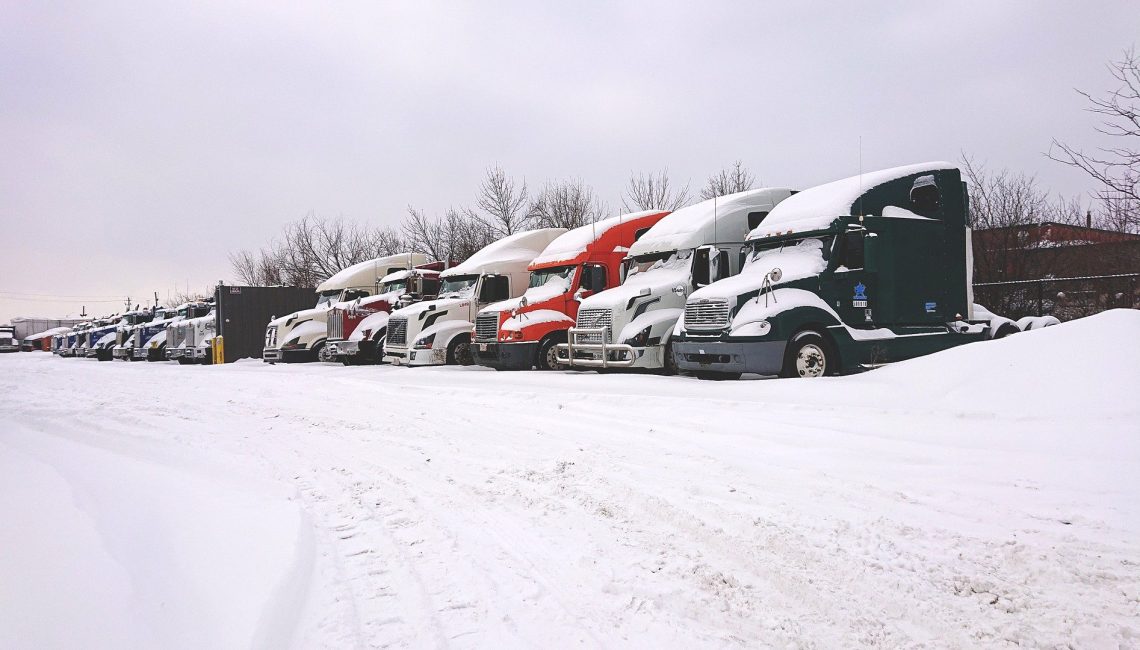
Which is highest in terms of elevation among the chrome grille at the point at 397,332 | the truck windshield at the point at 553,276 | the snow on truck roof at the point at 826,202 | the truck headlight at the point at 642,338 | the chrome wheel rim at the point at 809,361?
Result: the snow on truck roof at the point at 826,202

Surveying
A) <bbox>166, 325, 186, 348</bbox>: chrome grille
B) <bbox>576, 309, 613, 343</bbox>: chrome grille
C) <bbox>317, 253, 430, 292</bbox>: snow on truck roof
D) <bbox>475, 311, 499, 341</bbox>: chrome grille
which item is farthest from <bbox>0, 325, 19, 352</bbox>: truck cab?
<bbox>576, 309, 613, 343</bbox>: chrome grille

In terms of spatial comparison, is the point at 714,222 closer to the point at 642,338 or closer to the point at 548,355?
the point at 642,338

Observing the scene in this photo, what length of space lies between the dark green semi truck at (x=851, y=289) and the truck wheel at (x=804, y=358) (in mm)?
16

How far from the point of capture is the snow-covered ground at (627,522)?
2625 millimetres

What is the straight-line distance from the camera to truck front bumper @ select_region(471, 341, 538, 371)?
563 inches

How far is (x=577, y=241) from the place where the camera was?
15.1 meters

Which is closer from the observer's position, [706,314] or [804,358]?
[804,358]

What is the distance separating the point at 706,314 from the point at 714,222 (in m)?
2.85

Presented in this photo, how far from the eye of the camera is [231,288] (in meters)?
25.1

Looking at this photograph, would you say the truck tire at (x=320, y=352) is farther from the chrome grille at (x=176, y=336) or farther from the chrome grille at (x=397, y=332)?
the chrome grille at (x=176, y=336)

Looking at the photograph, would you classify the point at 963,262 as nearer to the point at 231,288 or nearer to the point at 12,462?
the point at 12,462

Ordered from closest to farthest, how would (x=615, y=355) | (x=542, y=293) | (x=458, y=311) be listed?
(x=615, y=355), (x=542, y=293), (x=458, y=311)

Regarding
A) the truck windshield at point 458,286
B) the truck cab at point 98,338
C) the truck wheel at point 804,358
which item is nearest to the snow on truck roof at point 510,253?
the truck windshield at point 458,286

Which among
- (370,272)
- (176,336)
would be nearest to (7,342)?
(176,336)
